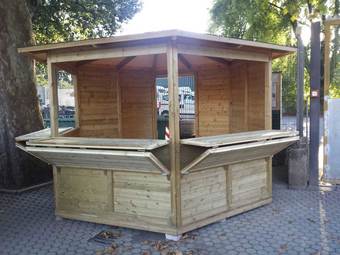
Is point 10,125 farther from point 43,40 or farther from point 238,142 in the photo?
point 43,40

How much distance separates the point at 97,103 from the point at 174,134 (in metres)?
3.35

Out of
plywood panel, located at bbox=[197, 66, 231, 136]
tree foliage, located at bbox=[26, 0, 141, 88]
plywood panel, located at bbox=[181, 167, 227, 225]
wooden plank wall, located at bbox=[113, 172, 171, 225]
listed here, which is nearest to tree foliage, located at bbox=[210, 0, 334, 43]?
tree foliage, located at bbox=[26, 0, 141, 88]

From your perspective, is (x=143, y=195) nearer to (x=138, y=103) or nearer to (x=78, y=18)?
(x=138, y=103)

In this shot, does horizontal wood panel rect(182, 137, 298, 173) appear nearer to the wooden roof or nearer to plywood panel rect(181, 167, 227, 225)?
plywood panel rect(181, 167, 227, 225)

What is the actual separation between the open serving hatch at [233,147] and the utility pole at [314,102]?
1333 mm

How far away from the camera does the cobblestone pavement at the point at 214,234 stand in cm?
438

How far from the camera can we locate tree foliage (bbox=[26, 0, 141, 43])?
13.0 meters

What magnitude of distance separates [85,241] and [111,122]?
11.5ft

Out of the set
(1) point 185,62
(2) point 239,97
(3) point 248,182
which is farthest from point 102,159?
(1) point 185,62

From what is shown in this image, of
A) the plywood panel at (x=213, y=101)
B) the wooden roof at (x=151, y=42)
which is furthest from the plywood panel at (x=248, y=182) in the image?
the plywood panel at (x=213, y=101)

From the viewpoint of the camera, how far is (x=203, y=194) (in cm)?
500

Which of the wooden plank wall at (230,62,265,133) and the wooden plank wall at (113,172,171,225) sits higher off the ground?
the wooden plank wall at (230,62,265,133)

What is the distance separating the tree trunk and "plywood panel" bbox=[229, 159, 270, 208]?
4.46 meters

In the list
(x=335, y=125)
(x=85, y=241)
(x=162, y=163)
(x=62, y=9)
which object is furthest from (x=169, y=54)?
(x=62, y=9)
